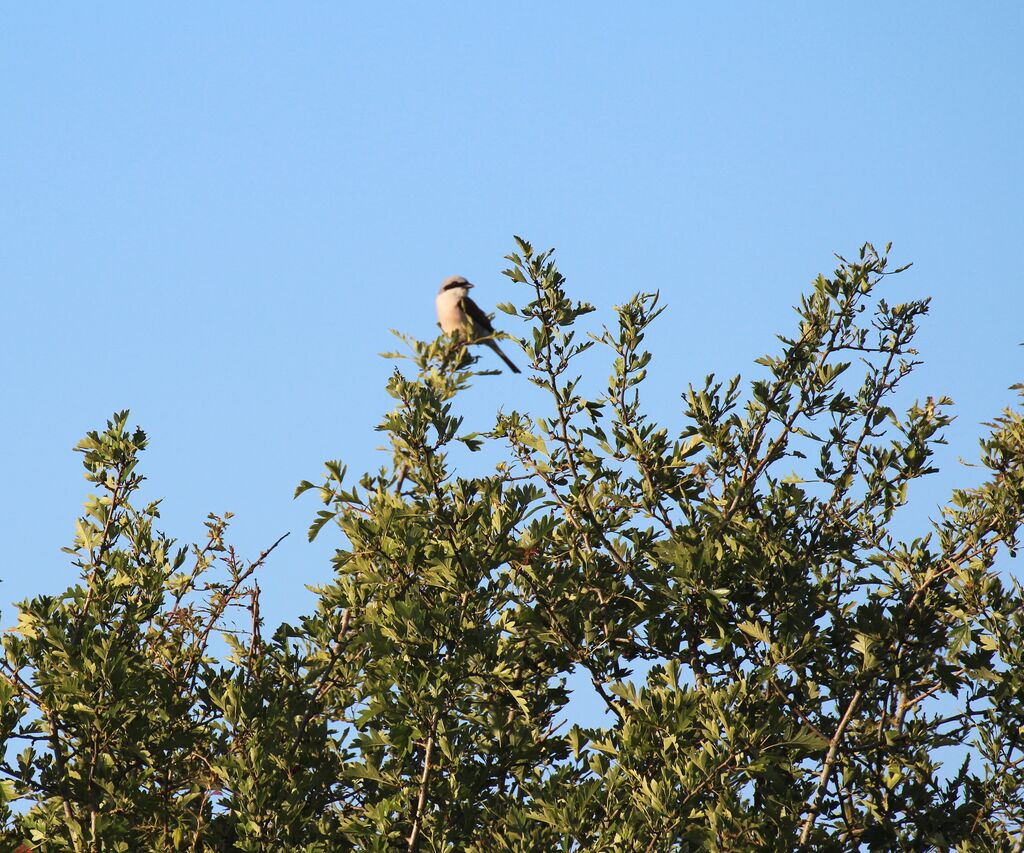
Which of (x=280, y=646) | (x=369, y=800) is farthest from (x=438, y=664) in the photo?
(x=280, y=646)

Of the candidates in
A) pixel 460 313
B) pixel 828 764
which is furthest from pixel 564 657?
pixel 460 313

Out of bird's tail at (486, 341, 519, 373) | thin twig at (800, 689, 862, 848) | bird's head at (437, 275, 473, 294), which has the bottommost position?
thin twig at (800, 689, 862, 848)

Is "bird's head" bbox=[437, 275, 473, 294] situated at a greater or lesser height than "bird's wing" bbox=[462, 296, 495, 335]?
greater

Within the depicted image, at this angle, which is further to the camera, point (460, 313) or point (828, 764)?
point (460, 313)

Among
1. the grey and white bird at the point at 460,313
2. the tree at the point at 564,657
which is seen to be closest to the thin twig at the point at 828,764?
the tree at the point at 564,657

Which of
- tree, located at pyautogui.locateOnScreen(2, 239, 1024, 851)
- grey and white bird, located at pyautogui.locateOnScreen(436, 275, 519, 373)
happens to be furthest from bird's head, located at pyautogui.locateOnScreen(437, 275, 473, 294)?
tree, located at pyautogui.locateOnScreen(2, 239, 1024, 851)

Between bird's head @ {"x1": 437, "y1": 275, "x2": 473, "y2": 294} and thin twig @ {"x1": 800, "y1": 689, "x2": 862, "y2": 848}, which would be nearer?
thin twig @ {"x1": 800, "y1": 689, "x2": 862, "y2": 848}

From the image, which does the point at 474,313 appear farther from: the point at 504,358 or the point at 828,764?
the point at 828,764

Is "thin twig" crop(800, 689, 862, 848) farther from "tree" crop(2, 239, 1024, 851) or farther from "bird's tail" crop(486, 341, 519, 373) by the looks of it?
"bird's tail" crop(486, 341, 519, 373)

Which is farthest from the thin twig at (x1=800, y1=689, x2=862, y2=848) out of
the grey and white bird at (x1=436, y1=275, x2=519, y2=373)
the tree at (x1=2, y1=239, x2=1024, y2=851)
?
the grey and white bird at (x1=436, y1=275, x2=519, y2=373)

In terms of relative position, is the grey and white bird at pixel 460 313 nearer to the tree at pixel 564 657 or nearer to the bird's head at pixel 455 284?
the bird's head at pixel 455 284

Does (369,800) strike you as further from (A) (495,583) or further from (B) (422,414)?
(B) (422,414)

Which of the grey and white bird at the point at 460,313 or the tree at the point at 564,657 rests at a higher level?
the grey and white bird at the point at 460,313

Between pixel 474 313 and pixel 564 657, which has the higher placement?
pixel 474 313
